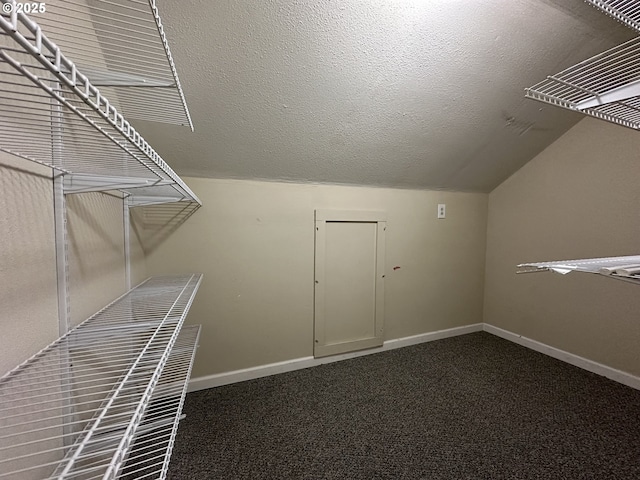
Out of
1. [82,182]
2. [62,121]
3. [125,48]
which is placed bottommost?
[82,182]

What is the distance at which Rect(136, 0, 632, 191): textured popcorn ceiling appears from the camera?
1.04 m

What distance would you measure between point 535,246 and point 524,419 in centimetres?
133

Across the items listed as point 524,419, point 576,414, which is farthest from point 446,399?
point 576,414

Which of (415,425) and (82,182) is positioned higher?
(82,182)

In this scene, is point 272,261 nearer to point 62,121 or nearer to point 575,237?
point 62,121

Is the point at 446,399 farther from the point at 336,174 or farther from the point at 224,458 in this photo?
the point at 336,174

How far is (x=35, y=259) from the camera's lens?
65cm

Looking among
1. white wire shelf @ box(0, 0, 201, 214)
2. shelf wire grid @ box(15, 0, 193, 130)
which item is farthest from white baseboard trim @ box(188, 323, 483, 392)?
shelf wire grid @ box(15, 0, 193, 130)

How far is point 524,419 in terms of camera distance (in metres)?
1.41

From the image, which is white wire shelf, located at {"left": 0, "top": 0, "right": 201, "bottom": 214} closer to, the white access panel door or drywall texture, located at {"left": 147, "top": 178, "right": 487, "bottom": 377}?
drywall texture, located at {"left": 147, "top": 178, "right": 487, "bottom": 377}

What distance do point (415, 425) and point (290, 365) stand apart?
846mm

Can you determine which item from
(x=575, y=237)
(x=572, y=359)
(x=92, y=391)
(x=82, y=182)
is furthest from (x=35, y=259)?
(x=572, y=359)

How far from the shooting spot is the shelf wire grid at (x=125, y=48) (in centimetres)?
76

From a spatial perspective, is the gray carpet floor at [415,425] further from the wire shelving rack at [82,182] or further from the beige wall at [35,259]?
the beige wall at [35,259]
